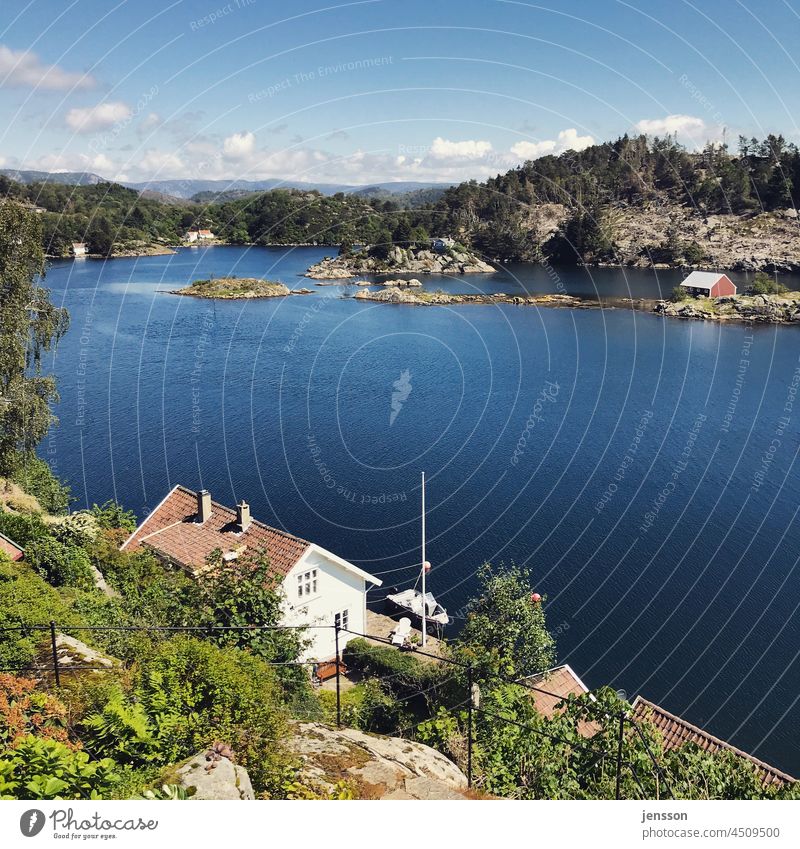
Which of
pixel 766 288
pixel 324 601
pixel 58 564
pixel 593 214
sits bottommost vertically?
pixel 324 601

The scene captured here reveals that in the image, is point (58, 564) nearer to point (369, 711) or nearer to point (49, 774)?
point (369, 711)

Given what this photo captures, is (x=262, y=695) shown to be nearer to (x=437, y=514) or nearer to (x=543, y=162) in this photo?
(x=437, y=514)

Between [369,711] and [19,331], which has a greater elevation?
[19,331]

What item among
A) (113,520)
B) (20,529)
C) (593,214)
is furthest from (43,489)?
(593,214)

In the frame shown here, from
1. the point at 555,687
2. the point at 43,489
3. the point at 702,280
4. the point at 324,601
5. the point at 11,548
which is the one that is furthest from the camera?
the point at 702,280

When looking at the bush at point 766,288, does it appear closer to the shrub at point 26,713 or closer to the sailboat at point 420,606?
the sailboat at point 420,606

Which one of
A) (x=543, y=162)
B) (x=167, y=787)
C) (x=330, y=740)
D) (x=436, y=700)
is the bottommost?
(x=436, y=700)
